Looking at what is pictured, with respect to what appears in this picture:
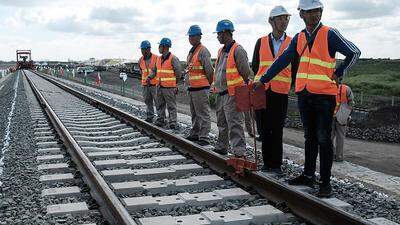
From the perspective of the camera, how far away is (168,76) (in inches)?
449

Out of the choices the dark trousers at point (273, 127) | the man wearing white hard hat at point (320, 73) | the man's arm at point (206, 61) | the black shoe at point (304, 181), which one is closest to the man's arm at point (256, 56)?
the dark trousers at point (273, 127)

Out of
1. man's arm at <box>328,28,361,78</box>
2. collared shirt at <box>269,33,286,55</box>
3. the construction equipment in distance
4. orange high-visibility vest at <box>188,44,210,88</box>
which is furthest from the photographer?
the construction equipment in distance

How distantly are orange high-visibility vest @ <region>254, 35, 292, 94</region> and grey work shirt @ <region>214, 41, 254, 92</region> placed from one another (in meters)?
0.36

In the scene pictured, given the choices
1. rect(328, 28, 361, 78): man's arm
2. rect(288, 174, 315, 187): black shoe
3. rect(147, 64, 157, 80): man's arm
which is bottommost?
rect(288, 174, 315, 187): black shoe

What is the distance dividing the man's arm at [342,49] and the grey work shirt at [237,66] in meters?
2.01

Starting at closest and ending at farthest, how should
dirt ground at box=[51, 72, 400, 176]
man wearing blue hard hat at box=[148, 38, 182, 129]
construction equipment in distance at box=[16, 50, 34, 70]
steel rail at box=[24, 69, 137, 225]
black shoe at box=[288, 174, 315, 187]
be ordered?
steel rail at box=[24, 69, 137, 225]
black shoe at box=[288, 174, 315, 187]
dirt ground at box=[51, 72, 400, 176]
man wearing blue hard hat at box=[148, 38, 182, 129]
construction equipment in distance at box=[16, 50, 34, 70]

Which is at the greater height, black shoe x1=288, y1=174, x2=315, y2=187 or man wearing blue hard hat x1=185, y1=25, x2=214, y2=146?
man wearing blue hard hat x1=185, y1=25, x2=214, y2=146

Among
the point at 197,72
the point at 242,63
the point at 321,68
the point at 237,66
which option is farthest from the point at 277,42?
the point at 197,72

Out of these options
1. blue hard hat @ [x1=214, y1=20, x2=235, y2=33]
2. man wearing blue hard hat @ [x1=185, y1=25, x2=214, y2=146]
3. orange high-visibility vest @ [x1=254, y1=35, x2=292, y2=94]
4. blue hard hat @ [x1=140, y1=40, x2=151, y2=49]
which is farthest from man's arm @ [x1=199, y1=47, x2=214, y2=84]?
blue hard hat @ [x1=140, y1=40, x2=151, y2=49]

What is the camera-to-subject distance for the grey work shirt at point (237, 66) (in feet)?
23.6

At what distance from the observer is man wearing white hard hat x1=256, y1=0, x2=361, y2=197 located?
5.23 m

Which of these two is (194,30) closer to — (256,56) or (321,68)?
(256,56)

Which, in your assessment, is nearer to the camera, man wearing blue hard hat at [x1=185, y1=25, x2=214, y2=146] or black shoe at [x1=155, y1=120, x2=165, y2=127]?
man wearing blue hard hat at [x1=185, y1=25, x2=214, y2=146]

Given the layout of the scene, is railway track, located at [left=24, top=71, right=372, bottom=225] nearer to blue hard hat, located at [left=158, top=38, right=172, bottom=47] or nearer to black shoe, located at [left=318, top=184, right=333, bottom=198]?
black shoe, located at [left=318, top=184, right=333, bottom=198]
